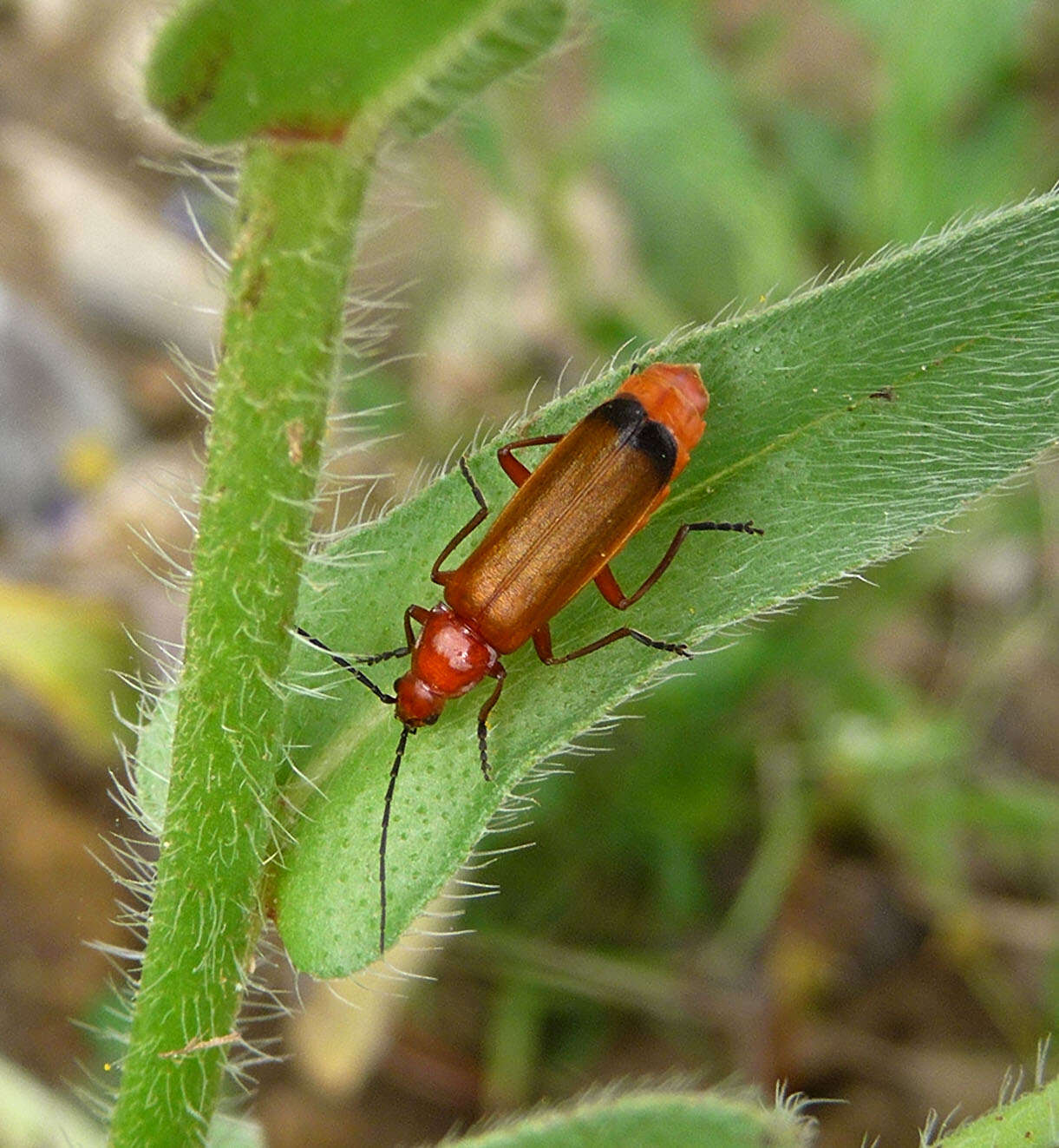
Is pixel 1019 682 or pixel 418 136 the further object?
pixel 1019 682

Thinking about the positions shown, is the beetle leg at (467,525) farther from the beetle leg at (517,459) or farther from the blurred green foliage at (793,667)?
the blurred green foliage at (793,667)

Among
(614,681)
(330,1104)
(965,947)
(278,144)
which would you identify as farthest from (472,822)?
(965,947)

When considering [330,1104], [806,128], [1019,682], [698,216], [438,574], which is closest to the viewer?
[438,574]

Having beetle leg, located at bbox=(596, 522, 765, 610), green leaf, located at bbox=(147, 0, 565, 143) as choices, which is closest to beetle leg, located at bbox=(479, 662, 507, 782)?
beetle leg, located at bbox=(596, 522, 765, 610)

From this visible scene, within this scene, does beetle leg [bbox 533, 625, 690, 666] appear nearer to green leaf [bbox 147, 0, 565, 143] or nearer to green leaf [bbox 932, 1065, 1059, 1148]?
green leaf [bbox 932, 1065, 1059, 1148]

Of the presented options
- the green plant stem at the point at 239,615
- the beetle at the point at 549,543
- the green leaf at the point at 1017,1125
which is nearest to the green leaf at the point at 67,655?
the beetle at the point at 549,543

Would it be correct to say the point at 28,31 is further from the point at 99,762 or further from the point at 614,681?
the point at 614,681
